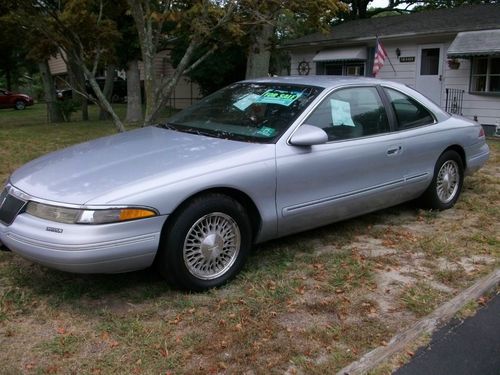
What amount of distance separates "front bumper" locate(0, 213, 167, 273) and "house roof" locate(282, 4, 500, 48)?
453 inches

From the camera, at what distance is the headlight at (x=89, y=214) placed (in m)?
3.38

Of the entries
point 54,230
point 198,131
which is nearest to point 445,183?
point 198,131

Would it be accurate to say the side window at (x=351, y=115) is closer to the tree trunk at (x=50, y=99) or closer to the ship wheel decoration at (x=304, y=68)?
the ship wheel decoration at (x=304, y=68)

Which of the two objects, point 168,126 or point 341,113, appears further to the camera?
point 168,126

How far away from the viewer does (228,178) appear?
3.88 meters

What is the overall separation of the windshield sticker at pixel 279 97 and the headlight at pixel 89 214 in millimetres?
1712

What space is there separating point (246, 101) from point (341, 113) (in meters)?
0.83

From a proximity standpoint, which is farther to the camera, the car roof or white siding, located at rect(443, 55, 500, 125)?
white siding, located at rect(443, 55, 500, 125)

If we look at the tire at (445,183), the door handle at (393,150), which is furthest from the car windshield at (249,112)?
the tire at (445,183)

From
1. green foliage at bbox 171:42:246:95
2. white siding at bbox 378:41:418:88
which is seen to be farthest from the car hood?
green foliage at bbox 171:42:246:95

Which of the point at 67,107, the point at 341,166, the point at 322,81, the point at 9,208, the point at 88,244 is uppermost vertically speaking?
the point at 322,81

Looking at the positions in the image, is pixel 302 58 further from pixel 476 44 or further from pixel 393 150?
pixel 393 150

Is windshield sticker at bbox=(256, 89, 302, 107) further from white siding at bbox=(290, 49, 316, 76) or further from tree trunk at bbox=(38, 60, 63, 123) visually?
tree trunk at bbox=(38, 60, 63, 123)

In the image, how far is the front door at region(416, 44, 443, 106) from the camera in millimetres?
15258
